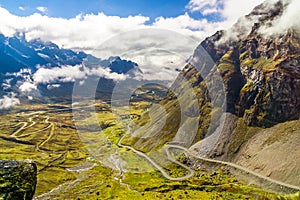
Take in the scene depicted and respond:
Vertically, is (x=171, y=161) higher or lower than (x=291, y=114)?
lower

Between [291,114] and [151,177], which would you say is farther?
[291,114]

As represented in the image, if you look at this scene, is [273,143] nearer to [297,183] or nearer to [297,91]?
[297,183]

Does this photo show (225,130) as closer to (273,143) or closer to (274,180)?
(273,143)

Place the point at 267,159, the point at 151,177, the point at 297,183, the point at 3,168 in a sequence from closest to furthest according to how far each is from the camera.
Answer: the point at 3,168 < the point at 297,183 < the point at 267,159 < the point at 151,177

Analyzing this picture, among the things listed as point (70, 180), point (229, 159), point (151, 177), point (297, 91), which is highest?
point (297, 91)

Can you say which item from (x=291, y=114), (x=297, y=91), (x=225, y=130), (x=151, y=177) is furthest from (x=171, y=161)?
(x=297, y=91)

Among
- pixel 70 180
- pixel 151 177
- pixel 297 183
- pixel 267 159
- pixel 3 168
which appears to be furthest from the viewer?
pixel 70 180
